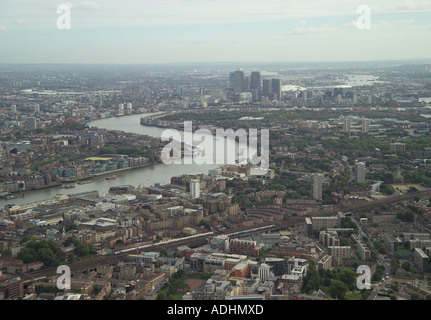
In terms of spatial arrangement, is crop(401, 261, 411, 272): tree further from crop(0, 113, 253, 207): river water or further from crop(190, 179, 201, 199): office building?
crop(0, 113, 253, 207): river water

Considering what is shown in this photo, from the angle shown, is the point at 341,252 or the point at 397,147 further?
the point at 397,147

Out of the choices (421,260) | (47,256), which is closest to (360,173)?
(421,260)

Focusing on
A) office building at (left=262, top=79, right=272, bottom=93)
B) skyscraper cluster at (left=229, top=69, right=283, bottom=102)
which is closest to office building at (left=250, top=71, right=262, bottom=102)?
skyscraper cluster at (left=229, top=69, right=283, bottom=102)

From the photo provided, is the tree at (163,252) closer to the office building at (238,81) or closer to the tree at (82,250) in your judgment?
the tree at (82,250)

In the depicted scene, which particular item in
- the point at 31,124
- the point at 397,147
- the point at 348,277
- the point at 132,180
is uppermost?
the point at 31,124

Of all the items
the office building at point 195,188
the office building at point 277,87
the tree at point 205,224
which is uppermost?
the office building at point 277,87

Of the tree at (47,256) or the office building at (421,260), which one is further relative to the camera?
the tree at (47,256)

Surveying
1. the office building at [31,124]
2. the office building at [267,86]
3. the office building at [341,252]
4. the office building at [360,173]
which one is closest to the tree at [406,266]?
the office building at [341,252]

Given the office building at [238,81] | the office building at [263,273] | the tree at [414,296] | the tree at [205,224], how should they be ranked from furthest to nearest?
the office building at [238,81] → the tree at [205,224] → the office building at [263,273] → the tree at [414,296]

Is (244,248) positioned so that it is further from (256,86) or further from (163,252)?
(256,86)

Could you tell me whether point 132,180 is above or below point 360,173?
below
